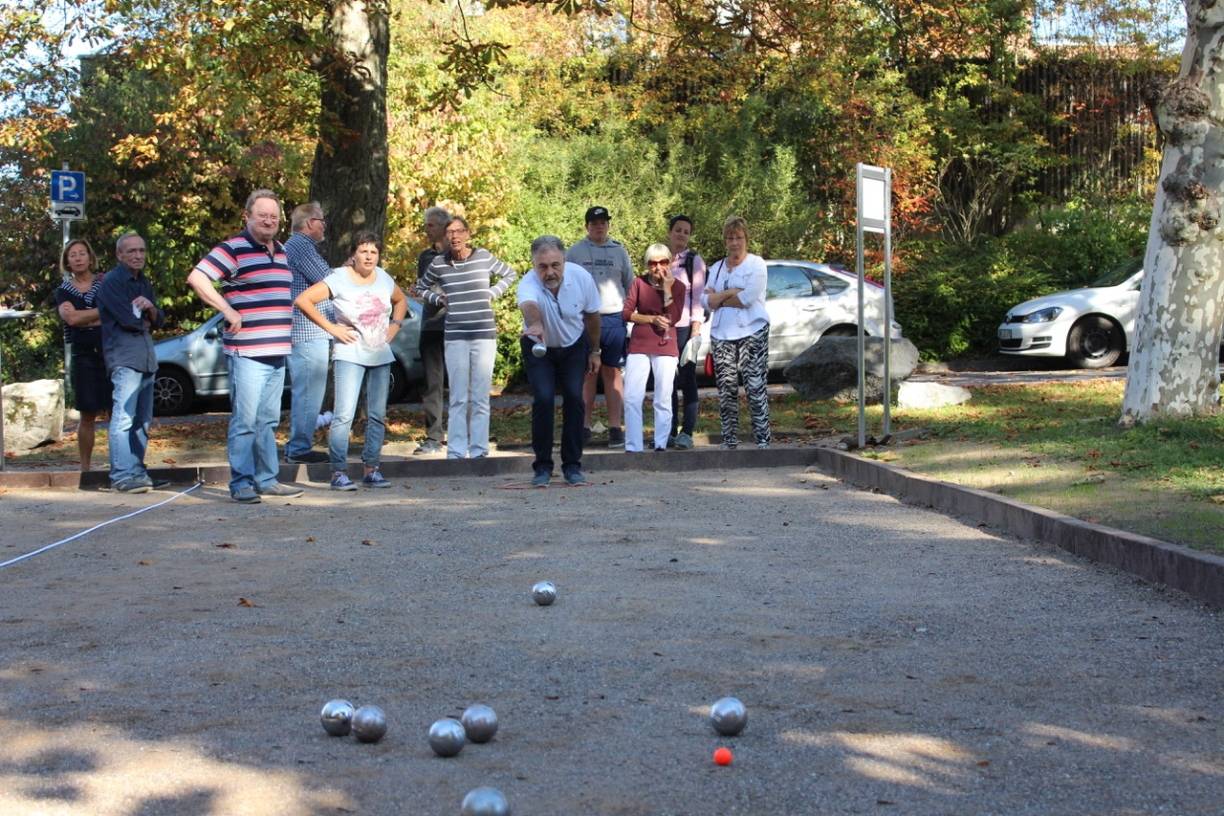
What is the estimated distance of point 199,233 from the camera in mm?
25953

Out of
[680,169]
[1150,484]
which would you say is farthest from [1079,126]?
[1150,484]

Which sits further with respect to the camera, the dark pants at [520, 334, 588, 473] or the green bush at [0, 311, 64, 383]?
the green bush at [0, 311, 64, 383]

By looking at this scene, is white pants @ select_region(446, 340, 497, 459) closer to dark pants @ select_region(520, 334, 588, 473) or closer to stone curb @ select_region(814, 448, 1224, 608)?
dark pants @ select_region(520, 334, 588, 473)

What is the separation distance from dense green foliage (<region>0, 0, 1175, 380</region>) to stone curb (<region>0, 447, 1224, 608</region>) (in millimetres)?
6949

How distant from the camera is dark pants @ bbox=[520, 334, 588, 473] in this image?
1190 cm

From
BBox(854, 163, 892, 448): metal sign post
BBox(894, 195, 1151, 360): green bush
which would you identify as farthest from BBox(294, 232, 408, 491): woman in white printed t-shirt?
BBox(894, 195, 1151, 360): green bush

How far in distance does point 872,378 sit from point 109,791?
14.6 metres

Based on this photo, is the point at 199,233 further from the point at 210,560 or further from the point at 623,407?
the point at 210,560

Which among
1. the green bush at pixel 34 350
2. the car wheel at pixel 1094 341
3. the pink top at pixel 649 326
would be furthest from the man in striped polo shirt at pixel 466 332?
the green bush at pixel 34 350

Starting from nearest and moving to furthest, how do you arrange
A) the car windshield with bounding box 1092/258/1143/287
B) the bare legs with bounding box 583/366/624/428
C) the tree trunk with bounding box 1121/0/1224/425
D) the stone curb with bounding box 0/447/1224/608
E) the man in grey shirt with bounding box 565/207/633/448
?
the stone curb with bounding box 0/447/1224/608, the tree trunk with bounding box 1121/0/1224/425, the man in grey shirt with bounding box 565/207/633/448, the bare legs with bounding box 583/366/624/428, the car windshield with bounding box 1092/258/1143/287

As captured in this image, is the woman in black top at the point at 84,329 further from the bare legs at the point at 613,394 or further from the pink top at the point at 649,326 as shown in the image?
the pink top at the point at 649,326

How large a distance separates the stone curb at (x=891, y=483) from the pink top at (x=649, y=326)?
2.86 feet

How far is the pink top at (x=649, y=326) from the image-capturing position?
43.4ft

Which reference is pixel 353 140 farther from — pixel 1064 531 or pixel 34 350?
pixel 34 350
